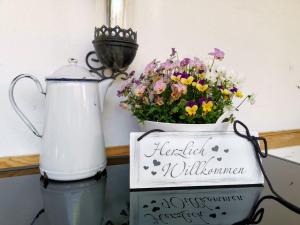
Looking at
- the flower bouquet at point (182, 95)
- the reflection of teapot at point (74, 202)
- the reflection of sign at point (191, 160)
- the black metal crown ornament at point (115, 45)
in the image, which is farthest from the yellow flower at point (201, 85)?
the reflection of teapot at point (74, 202)

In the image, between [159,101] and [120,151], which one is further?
[120,151]

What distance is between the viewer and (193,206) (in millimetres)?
496

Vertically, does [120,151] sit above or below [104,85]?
below

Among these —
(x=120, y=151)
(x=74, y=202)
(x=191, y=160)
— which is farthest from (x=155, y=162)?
(x=120, y=151)

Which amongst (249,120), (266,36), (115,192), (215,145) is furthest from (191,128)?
(266,36)

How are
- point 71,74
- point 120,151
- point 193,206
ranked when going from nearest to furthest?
point 193,206
point 71,74
point 120,151

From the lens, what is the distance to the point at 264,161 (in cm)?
82

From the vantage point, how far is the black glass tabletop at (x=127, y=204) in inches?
17.6

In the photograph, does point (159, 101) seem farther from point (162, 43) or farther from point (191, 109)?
point (162, 43)

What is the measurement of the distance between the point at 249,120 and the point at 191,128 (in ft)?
1.79

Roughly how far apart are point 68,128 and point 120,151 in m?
0.27

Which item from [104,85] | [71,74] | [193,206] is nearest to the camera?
[193,206]

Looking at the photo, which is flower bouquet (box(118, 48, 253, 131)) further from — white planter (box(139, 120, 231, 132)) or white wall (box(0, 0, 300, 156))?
white wall (box(0, 0, 300, 156))

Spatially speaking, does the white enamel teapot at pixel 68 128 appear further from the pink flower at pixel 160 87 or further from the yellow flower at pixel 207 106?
the yellow flower at pixel 207 106
